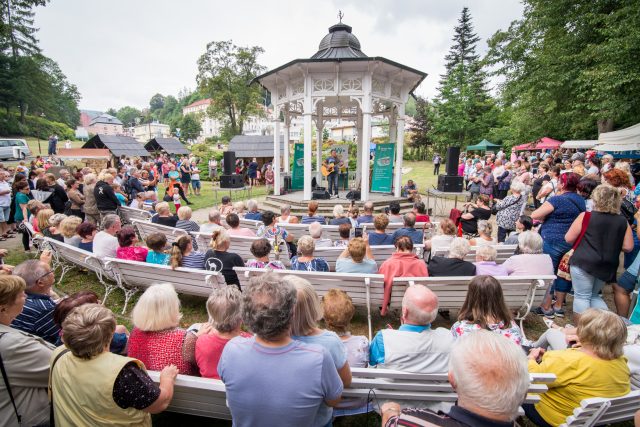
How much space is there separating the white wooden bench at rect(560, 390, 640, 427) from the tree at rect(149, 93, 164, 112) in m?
176

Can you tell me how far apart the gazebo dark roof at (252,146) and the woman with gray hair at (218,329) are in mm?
23633

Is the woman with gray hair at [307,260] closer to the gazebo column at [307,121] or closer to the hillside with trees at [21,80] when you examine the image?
the gazebo column at [307,121]

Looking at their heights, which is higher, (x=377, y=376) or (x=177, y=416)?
(x=377, y=376)

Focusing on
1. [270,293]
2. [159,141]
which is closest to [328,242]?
[270,293]

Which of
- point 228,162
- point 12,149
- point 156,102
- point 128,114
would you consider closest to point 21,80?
point 12,149

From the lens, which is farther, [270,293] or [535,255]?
[535,255]

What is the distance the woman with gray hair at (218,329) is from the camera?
82.4 inches

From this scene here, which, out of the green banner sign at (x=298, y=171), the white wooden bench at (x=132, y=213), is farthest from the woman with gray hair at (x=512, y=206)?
the green banner sign at (x=298, y=171)

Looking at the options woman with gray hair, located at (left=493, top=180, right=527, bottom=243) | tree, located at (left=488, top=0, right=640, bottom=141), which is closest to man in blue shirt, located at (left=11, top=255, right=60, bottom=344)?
woman with gray hair, located at (left=493, top=180, right=527, bottom=243)

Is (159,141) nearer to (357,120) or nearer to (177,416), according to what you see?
(357,120)

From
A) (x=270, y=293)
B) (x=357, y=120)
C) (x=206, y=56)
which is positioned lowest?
(x=270, y=293)

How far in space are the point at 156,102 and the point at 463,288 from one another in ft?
580

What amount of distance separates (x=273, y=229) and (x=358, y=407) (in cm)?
359

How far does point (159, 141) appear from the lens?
102 ft
